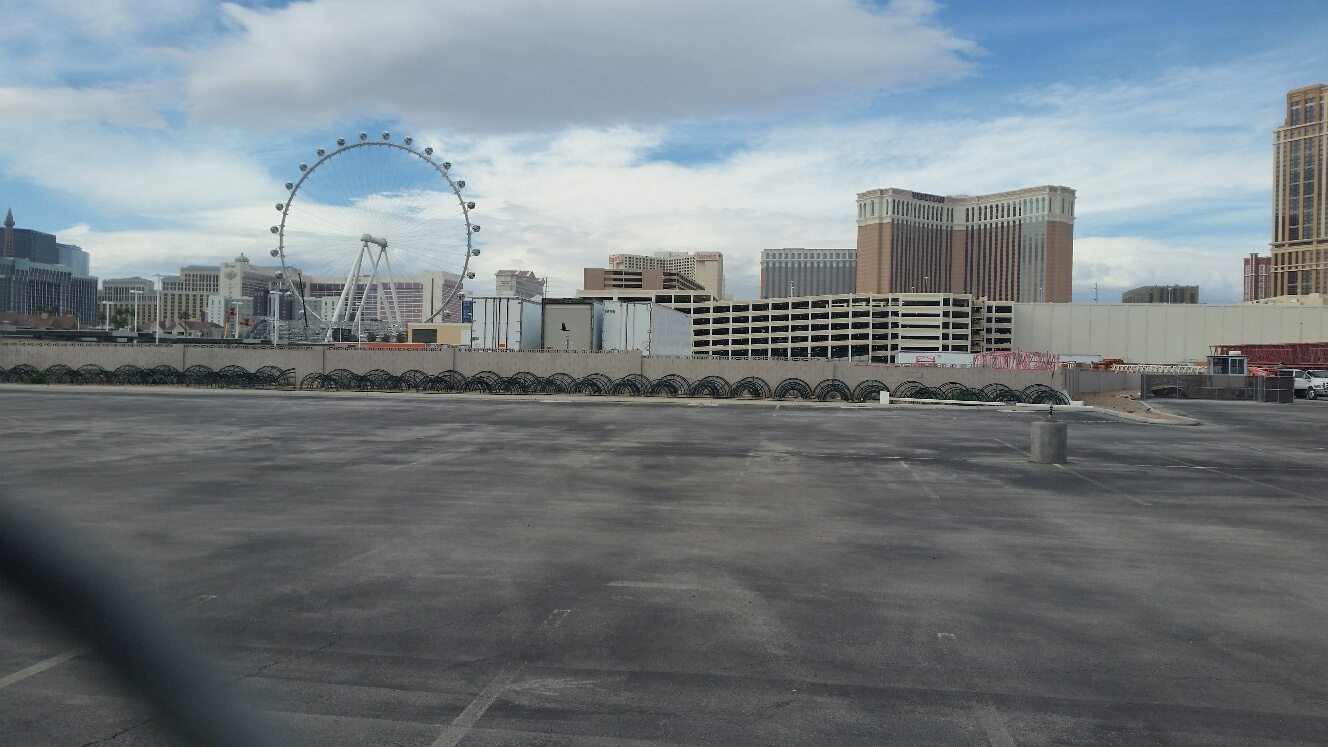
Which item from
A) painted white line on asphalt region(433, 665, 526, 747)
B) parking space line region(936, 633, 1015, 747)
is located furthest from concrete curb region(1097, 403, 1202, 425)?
painted white line on asphalt region(433, 665, 526, 747)

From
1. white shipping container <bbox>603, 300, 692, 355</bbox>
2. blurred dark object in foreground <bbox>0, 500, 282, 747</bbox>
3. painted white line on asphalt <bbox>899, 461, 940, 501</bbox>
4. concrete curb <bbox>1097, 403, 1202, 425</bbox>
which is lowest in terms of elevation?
painted white line on asphalt <bbox>899, 461, 940, 501</bbox>

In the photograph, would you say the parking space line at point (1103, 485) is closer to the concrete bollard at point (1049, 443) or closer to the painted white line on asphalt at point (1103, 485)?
the painted white line on asphalt at point (1103, 485)

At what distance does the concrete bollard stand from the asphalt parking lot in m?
0.54

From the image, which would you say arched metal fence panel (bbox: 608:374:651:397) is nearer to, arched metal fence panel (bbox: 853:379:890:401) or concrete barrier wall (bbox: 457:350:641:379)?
concrete barrier wall (bbox: 457:350:641:379)

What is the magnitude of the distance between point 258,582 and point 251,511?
4388mm

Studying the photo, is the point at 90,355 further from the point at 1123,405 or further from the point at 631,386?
the point at 1123,405

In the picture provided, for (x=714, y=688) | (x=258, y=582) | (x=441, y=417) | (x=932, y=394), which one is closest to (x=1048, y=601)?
(x=714, y=688)

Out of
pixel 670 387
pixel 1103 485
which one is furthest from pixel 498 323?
pixel 1103 485

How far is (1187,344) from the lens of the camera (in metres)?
197

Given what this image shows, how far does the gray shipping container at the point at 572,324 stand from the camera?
55.2 meters

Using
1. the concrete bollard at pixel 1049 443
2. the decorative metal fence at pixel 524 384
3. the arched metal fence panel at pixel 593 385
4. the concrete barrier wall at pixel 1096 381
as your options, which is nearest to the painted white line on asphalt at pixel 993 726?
the concrete bollard at pixel 1049 443

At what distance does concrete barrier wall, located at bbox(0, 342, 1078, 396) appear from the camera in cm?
4816

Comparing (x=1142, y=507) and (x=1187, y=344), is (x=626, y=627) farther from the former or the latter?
(x=1187, y=344)

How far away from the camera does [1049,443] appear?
802 inches
